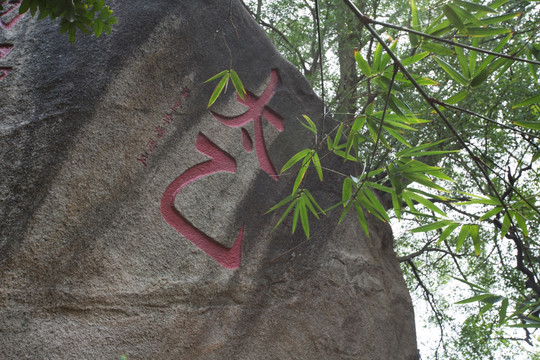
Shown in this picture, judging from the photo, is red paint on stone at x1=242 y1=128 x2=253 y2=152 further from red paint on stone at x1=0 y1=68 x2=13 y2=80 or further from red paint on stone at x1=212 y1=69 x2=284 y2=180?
red paint on stone at x1=0 y1=68 x2=13 y2=80

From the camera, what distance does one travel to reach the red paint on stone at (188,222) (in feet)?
7.43

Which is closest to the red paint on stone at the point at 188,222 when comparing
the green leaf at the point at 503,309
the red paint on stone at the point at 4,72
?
the red paint on stone at the point at 4,72

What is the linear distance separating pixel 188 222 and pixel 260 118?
87 cm

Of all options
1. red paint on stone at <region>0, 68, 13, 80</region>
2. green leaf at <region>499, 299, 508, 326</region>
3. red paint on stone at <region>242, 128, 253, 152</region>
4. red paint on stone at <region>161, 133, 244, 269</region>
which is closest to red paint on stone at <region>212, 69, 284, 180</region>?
red paint on stone at <region>242, 128, 253, 152</region>

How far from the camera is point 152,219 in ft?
7.16

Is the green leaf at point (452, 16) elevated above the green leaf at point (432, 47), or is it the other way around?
the green leaf at point (432, 47)

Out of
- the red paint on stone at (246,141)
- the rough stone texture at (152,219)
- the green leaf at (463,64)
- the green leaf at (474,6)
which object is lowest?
the rough stone texture at (152,219)

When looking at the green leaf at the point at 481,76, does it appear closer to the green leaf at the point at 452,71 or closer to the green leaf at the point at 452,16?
the green leaf at the point at 452,71

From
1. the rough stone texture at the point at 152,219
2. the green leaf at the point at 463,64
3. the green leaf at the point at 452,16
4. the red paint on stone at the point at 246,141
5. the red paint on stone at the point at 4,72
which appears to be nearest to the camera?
the green leaf at the point at 452,16

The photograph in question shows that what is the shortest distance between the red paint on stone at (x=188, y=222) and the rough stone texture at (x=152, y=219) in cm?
4

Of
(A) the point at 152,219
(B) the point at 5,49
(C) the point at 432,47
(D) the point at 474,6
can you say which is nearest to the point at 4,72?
(B) the point at 5,49

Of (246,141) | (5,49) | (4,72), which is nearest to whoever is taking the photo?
(4,72)

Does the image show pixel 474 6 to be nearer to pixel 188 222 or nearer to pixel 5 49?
pixel 188 222

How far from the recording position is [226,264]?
7.78ft
